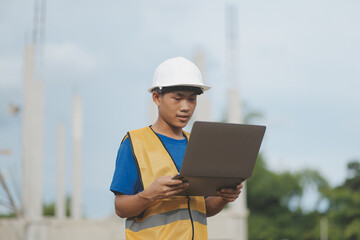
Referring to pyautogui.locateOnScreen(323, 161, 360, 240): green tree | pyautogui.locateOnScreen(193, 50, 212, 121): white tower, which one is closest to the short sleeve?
pyautogui.locateOnScreen(193, 50, 212, 121): white tower

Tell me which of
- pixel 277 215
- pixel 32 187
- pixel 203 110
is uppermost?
pixel 203 110

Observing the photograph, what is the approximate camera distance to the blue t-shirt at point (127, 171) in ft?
8.16

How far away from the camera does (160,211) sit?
2496mm

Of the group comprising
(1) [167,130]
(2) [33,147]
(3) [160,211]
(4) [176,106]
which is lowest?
(3) [160,211]

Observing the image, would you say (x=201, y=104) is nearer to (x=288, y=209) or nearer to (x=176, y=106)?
(x=176, y=106)

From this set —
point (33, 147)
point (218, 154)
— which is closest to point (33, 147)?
point (33, 147)

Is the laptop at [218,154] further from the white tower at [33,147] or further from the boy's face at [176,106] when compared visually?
the white tower at [33,147]

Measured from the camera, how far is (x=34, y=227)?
12.1 meters

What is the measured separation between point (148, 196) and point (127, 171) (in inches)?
7.3

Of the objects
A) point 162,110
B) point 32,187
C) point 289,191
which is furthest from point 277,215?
point 162,110

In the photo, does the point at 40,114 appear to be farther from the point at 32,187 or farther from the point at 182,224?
the point at 182,224

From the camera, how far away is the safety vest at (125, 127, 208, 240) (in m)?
2.47

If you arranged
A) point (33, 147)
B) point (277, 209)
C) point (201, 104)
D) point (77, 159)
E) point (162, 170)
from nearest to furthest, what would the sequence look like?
point (162, 170), point (201, 104), point (33, 147), point (77, 159), point (277, 209)

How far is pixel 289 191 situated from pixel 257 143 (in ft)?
117
